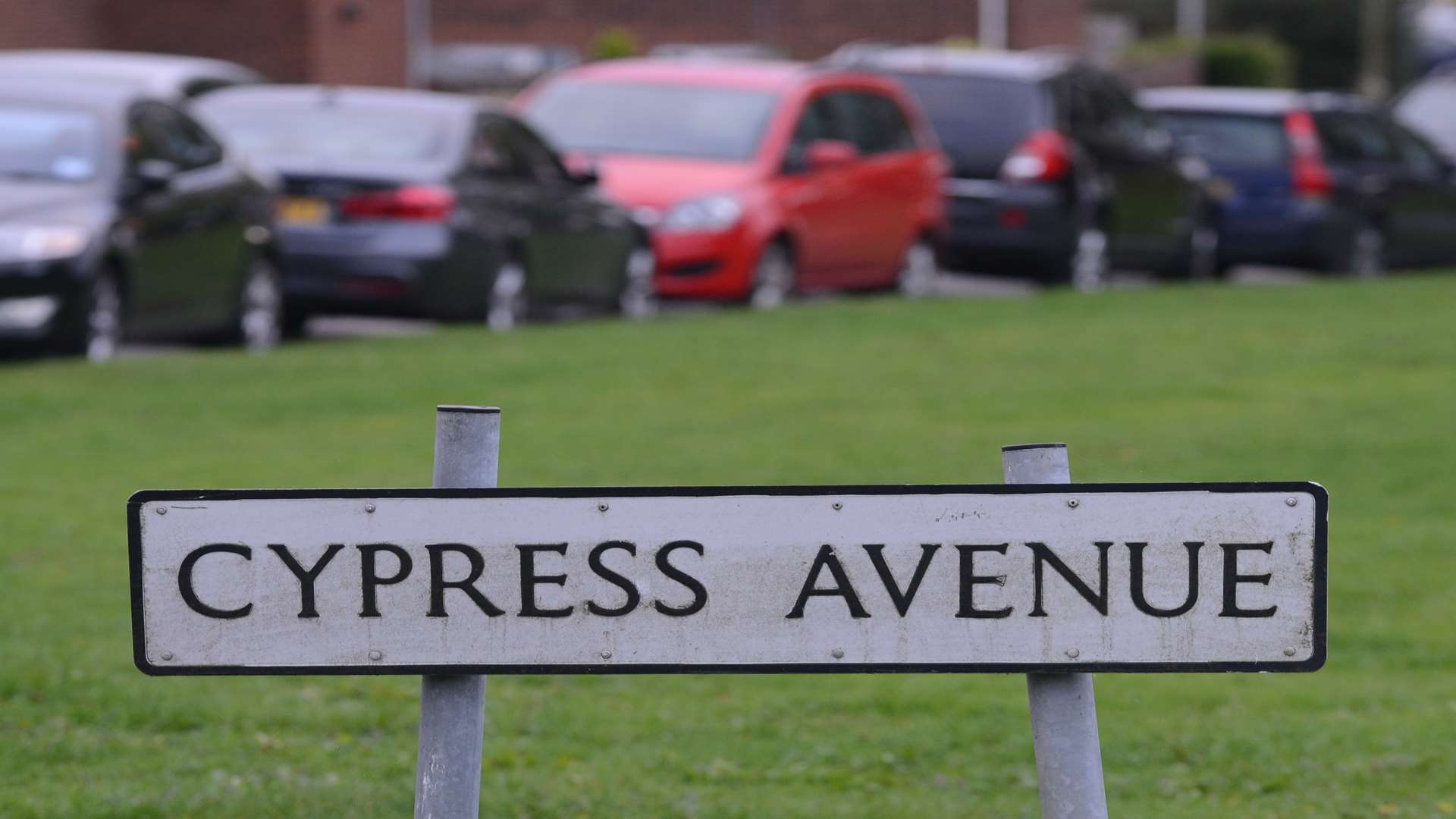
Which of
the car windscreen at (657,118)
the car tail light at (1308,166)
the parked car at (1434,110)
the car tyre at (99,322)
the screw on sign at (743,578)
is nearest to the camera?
the screw on sign at (743,578)

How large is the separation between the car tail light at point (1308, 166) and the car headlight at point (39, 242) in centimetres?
1223

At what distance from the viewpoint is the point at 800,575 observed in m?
2.88

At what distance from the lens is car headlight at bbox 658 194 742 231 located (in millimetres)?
15367

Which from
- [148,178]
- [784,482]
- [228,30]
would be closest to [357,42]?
[228,30]

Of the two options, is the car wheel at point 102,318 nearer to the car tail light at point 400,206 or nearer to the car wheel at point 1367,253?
the car tail light at point 400,206

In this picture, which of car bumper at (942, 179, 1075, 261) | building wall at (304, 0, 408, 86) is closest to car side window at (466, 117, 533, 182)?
car bumper at (942, 179, 1075, 261)

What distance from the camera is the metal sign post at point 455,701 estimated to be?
9.57 ft

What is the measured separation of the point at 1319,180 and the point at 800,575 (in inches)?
743

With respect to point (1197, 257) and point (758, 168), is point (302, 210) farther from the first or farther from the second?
point (1197, 257)

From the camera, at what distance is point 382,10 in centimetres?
3225

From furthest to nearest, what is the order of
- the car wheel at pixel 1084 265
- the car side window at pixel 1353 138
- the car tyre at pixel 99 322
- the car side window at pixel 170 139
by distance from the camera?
1. the car side window at pixel 1353 138
2. the car wheel at pixel 1084 265
3. the car side window at pixel 170 139
4. the car tyre at pixel 99 322

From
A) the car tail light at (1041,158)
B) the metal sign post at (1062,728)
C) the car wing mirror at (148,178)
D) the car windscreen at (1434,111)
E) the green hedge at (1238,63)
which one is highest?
the metal sign post at (1062,728)

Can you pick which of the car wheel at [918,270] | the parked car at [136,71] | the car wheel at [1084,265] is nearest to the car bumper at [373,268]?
the parked car at [136,71]

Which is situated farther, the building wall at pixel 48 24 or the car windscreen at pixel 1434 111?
the building wall at pixel 48 24
